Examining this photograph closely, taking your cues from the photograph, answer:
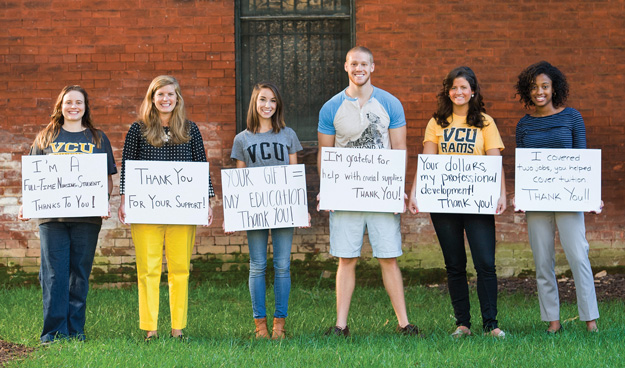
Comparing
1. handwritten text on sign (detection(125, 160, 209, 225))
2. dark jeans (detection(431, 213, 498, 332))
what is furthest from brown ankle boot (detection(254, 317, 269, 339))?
dark jeans (detection(431, 213, 498, 332))

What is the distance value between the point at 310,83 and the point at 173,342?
3823 millimetres

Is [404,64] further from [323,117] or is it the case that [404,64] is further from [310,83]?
[323,117]

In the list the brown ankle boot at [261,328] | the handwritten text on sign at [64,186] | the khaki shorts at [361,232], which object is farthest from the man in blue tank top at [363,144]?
the handwritten text on sign at [64,186]

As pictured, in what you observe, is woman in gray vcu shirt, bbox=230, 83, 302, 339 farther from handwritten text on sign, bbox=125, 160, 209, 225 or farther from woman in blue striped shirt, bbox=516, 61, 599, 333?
woman in blue striped shirt, bbox=516, 61, 599, 333

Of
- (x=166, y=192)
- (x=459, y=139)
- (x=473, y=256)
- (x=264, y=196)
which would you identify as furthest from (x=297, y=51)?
(x=473, y=256)

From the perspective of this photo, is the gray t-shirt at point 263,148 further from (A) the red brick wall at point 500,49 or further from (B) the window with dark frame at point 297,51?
(A) the red brick wall at point 500,49

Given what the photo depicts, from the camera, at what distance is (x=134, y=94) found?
729cm

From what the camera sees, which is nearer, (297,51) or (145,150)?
(145,150)

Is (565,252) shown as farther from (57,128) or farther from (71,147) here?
(57,128)

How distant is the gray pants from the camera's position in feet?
16.0

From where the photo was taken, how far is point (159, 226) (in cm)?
479

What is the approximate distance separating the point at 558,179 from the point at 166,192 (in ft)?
9.67

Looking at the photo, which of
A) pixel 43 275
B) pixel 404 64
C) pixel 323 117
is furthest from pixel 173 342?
pixel 404 64

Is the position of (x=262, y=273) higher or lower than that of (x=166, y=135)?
lower
